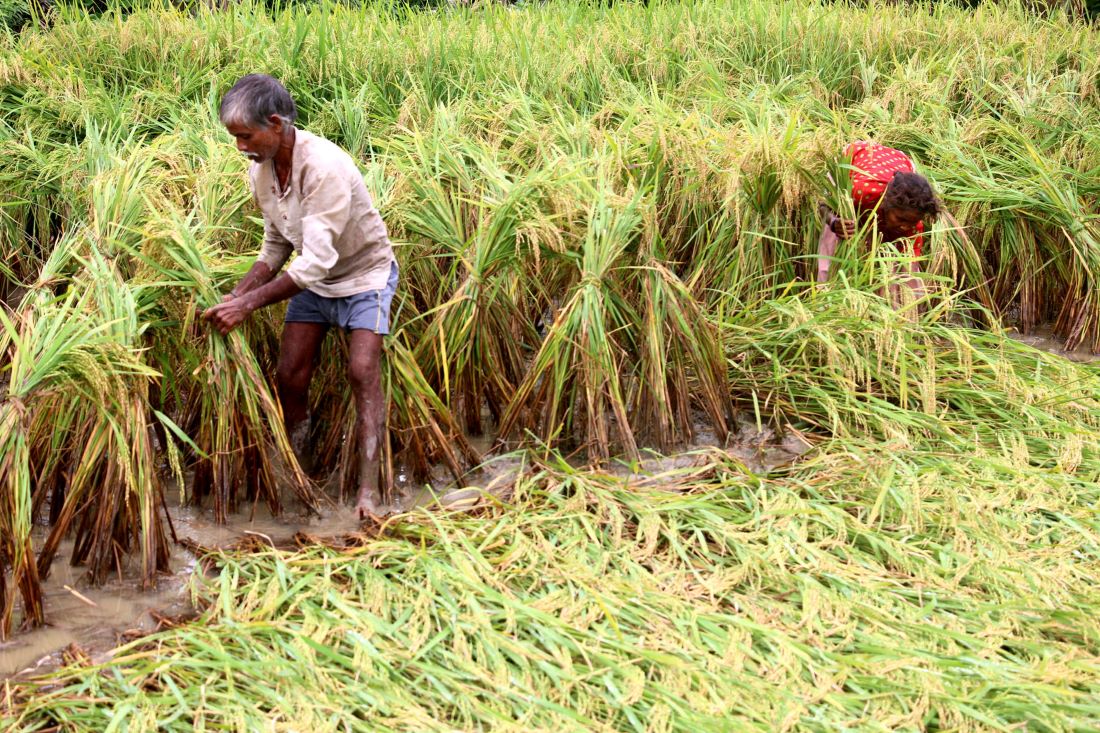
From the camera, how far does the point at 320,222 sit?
11.3 ft

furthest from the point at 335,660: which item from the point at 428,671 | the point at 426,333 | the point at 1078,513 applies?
the point at 1078,513

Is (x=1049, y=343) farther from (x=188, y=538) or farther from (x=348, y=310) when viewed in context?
(x=188, y=538)

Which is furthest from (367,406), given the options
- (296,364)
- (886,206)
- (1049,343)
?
(1049,343)

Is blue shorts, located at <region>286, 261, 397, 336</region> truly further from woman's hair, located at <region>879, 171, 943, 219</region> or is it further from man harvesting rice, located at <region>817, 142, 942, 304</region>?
woman's hair, located at <region>879, 171, 943, 219</region>

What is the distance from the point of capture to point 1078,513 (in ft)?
11.7

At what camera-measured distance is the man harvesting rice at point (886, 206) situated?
4523 millimetres

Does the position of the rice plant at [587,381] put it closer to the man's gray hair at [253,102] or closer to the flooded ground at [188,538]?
the flooded ground at [188,538]

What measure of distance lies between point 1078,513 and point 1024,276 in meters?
2.11

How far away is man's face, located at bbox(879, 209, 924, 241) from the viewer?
455cm

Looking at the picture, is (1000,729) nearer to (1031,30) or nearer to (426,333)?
(426,333)

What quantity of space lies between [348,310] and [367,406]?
1.00 ft

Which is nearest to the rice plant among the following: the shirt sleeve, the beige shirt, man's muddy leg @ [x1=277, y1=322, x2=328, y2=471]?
man's muddy leg @ [x1=277, y1=322, x2=328, y2=471]

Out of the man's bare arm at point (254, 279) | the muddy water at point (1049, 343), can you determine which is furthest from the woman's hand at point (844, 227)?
the man's bare arm at point (254, 279)

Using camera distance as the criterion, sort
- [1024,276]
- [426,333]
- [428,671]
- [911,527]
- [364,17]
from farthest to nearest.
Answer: [364,17] < [1024,276] < [426,333] < [911,527] < [428,671]
